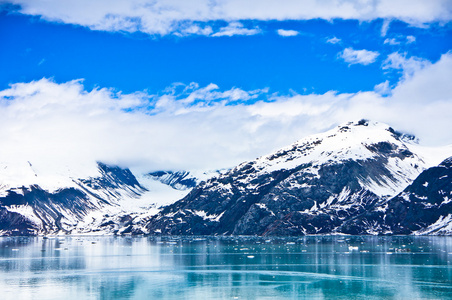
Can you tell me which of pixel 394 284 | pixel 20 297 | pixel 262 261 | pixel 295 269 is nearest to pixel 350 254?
pixel 262 261

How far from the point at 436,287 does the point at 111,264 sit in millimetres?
86477

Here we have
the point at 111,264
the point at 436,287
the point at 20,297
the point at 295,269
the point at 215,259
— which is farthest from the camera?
the point at 215,259

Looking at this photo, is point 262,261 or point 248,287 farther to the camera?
point 262,261

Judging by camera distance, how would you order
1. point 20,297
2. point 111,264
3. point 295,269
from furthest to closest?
point 111,264 → point 295,269 → point 20,297

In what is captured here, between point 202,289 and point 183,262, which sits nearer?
point 202,289

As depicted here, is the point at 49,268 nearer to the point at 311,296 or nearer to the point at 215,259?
the point at 215,259

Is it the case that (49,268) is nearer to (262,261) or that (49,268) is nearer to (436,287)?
(262,261)

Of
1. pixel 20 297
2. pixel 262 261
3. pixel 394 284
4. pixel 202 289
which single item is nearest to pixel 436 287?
pixel 394 284

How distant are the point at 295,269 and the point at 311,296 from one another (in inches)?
1492

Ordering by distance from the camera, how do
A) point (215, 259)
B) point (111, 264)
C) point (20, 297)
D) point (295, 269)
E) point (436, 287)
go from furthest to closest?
point (215, 259) < point (111, 264) < point (295, 269) < point (436, 287) < point (20, 297)

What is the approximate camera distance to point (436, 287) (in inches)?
3976

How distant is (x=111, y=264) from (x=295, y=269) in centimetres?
5139

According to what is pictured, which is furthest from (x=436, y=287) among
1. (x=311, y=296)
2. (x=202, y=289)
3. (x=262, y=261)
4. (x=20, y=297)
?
(x=20, y=297)

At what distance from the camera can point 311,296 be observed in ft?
315
